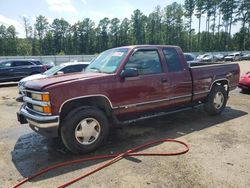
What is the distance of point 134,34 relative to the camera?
84625 millimetres

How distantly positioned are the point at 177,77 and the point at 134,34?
268 ft

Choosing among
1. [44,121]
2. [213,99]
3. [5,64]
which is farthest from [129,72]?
[5,64]

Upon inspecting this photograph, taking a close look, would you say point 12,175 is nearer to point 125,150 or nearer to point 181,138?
point 125,150

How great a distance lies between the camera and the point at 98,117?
434cm

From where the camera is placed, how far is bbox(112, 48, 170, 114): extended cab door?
4.67 m

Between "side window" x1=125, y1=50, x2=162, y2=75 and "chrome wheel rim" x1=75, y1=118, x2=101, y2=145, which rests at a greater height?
"side window" x1=125, y1=50, x2=162, y2=75

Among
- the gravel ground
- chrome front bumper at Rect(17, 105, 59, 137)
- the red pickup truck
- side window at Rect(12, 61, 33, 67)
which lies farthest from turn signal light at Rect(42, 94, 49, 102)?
side window at Rect(12, 61, 33, 67)

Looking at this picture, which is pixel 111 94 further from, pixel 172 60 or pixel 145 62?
pixel 172 60

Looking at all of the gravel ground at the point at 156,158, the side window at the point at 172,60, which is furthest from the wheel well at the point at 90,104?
the side window at the point at 172,60

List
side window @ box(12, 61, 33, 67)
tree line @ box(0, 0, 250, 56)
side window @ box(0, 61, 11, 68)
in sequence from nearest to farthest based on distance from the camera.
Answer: side window @ box(0, 61, 11, 68) < side window @ box(12, 61, 33, 67) < tree line @ box(0, 0, 250, 56)

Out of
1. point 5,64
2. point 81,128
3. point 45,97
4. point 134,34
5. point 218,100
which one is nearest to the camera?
point 45,97

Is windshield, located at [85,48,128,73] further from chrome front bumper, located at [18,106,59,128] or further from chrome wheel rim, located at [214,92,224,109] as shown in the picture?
chrome wheel rim, located at [214,92,224,109]

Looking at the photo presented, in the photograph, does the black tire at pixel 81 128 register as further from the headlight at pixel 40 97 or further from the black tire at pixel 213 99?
the black tire at pixel 213 99

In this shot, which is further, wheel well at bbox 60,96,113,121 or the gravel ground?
wheel well at bbox 60,96,113,121
